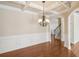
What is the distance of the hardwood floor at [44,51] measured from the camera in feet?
5.68

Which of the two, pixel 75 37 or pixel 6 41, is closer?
pixel 6 41

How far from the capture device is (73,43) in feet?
6.46

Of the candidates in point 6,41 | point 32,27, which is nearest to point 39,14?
point 32,27

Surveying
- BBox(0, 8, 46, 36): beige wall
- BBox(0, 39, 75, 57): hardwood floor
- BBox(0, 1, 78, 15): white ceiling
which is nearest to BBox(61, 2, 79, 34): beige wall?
BBox(0, 1, 78, 15): white ceiling

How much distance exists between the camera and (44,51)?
6.04 ft

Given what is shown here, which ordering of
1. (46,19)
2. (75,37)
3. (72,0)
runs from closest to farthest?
(72,0) < (46,19) < (75,37)

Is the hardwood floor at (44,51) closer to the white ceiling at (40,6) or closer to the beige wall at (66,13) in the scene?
the beige wall at (66,13)

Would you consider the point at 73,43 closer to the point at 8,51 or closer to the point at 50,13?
the point at 50,13

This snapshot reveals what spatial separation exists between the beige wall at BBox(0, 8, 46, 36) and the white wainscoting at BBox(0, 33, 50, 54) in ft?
0.27

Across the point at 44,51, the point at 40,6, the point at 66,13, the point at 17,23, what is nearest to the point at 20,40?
the point at 17,23

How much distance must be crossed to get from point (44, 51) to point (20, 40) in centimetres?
51

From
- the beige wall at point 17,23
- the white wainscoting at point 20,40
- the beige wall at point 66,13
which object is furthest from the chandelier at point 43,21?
the beige wall at point 66,13

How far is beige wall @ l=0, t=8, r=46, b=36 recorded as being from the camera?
1.73m

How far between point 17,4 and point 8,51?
0.86 metres
